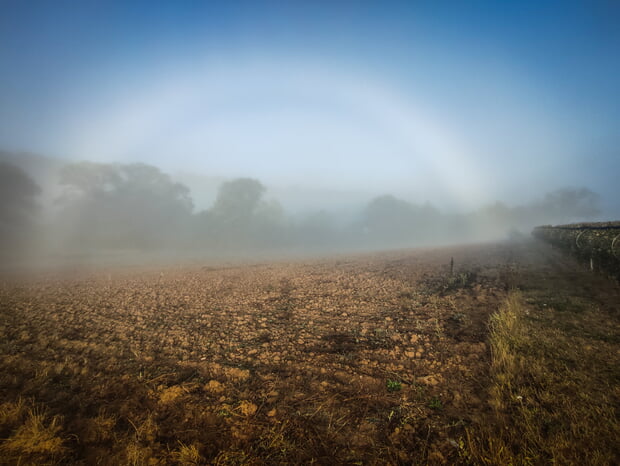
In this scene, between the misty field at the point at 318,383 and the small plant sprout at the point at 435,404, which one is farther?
the small plant sprout at the point at 435,404

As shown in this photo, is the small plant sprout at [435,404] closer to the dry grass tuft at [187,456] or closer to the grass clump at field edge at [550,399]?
the grass clump at field edge at [550,399]

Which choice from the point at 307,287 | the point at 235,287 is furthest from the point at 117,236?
the point at 307,287

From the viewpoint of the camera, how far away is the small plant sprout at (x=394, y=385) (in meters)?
4.07

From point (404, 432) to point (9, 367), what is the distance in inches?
295

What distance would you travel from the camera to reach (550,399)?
3.57 meters

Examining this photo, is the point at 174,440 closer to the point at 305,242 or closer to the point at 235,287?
the point at 235,287

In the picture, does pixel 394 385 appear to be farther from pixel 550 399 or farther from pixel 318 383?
pixel 550 399

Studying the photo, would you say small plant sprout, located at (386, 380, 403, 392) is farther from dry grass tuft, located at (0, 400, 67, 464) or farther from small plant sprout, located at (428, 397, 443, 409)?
dry grass tuft, located at (0, 400, 67, 464)

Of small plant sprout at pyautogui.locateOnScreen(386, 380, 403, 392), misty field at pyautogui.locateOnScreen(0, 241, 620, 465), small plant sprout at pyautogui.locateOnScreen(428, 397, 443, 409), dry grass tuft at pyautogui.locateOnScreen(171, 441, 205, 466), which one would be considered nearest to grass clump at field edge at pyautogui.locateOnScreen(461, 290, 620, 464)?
misty field at pyautogui.locateOnScreen(0, 241, 620, 465)

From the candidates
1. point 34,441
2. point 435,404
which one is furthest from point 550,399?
point 34,441

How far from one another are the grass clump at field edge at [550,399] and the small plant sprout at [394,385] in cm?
113

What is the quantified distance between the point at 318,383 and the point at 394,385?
4.37ft

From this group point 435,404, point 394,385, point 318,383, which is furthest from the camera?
point 318,383

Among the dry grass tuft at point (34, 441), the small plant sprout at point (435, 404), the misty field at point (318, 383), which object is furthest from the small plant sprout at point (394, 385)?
the dry grass tuft at point (34, 441)
